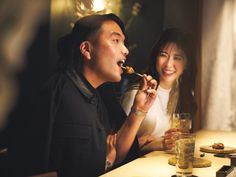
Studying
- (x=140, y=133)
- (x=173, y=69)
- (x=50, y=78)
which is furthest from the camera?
(x=173, y=69)

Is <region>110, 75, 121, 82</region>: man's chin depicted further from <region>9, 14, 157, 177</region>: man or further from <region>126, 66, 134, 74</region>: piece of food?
<region>126, 66, 134, 74</region>: piece of food

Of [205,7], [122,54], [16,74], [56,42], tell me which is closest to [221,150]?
[122,54]

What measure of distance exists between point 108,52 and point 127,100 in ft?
1.43

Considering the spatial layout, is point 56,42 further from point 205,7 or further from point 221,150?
point 205,7

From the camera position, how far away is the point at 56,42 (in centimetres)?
206

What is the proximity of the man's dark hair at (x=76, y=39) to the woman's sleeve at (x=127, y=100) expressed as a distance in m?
0.55

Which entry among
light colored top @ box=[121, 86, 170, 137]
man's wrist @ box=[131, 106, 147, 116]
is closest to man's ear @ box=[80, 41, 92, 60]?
man's wrist @ box=[131, 106, 147, 116]

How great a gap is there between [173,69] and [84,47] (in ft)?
4.25

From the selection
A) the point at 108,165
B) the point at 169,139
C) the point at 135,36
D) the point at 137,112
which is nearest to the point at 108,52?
the point at 135,36

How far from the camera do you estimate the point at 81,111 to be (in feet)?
7.48

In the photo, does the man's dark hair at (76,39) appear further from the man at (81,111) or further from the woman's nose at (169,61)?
the woman's nose at (169,61)

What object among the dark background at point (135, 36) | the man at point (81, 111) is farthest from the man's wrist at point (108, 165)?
the dark background at point (135, 36)

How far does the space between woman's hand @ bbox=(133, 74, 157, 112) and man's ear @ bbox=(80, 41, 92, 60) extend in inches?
24.9

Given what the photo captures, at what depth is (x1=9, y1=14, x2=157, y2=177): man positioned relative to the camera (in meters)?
2.00
